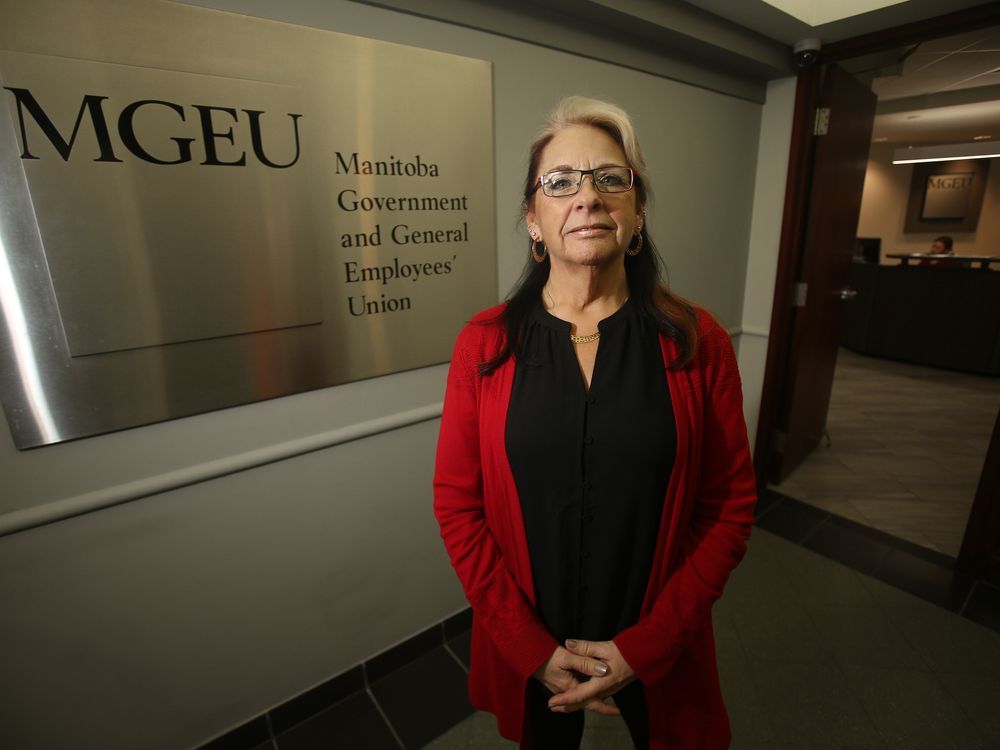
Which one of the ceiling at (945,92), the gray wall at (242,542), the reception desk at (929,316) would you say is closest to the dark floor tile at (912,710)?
the gray wall at (242,542)

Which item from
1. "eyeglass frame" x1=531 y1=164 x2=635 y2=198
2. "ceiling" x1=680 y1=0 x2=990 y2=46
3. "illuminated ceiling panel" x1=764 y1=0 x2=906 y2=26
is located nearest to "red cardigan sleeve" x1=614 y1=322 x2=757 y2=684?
"eyeglass frame" x1=531 y1=164 x2=635 y2=198

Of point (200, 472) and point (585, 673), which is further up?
point (200, 472)

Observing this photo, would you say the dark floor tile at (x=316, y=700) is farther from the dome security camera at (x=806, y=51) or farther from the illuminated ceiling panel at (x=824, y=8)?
the dome security camera at (x=806, y=51)

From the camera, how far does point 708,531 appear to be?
41.5 inches

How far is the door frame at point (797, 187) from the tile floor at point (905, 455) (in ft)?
1.66

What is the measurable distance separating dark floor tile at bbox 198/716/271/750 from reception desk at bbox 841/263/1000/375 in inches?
269

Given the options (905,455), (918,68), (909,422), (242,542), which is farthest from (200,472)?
(918,68)

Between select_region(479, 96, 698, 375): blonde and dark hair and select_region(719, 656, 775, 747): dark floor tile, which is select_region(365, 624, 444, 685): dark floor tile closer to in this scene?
select_region(719, 656, 775, 747): dark floor tile

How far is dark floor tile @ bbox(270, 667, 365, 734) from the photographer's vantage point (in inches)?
66.2

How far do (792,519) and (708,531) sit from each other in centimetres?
210

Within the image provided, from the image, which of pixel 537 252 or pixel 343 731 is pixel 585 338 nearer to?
pixel 537 252

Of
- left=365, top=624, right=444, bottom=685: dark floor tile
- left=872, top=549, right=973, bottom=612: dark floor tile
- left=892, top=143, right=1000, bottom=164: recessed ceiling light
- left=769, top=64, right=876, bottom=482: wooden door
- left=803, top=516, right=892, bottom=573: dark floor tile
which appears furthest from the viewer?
left=892, top=143, right=1000, bottom=164: recessed ceiling light

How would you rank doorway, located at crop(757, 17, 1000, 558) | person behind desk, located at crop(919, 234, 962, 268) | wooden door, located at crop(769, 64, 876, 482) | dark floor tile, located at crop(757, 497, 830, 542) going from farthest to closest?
person behind desk, located at crop(919, 234, 962, 268)
doorway, located at crop(757, 17, 1000, 558)
dark floor tile, located at crop(757, 497, 830, 542)
wooden door, located at crop(769, 64, 876, 482)

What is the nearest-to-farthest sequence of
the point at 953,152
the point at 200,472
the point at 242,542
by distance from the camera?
the point at 200,472 → the point at 242,542 → the point at 953,152
